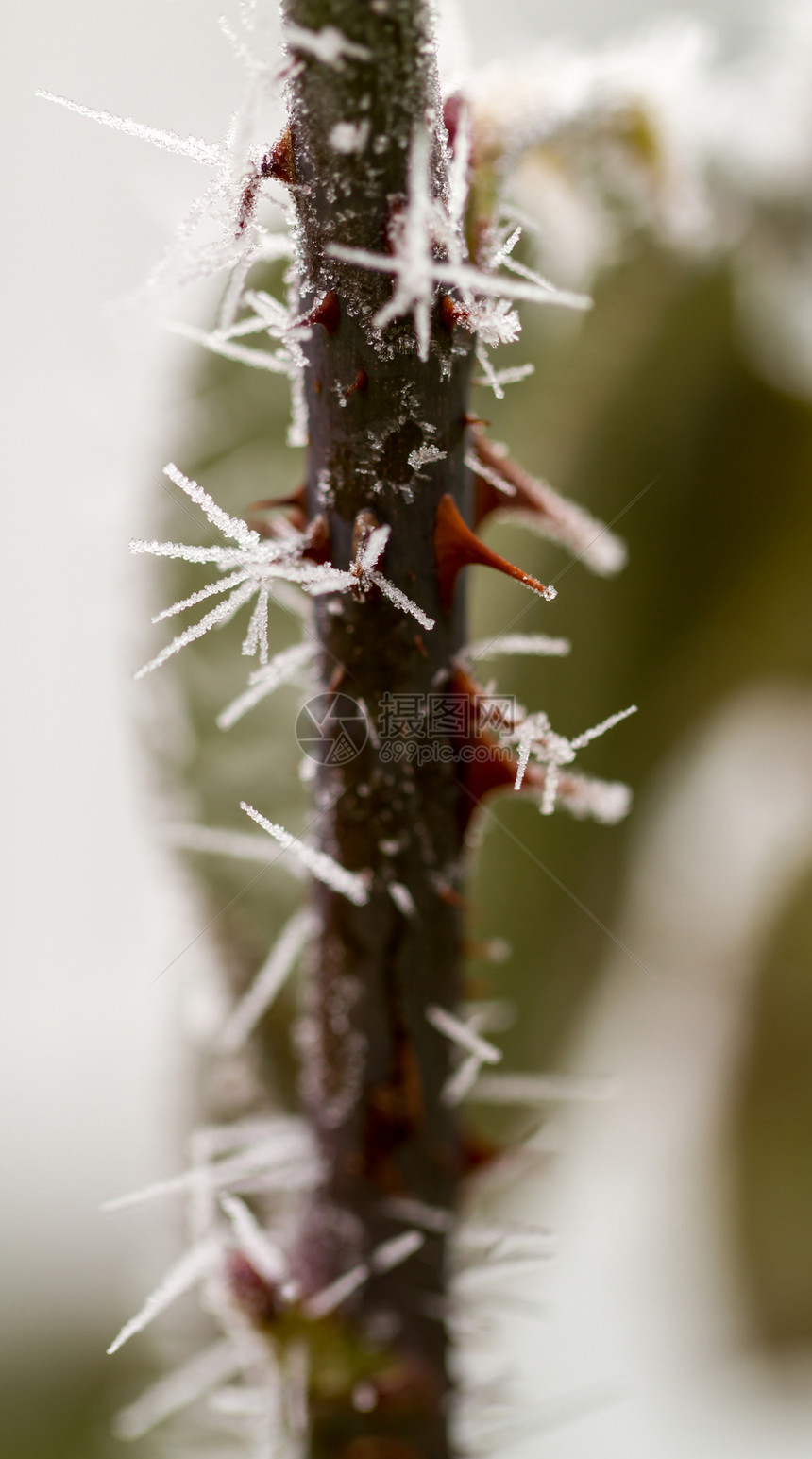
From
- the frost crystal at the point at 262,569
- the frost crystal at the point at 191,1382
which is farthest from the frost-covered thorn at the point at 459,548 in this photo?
the frost crystal at the point at 191,1382

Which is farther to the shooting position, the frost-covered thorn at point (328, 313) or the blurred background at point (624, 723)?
the blurred background at point (624, 723)

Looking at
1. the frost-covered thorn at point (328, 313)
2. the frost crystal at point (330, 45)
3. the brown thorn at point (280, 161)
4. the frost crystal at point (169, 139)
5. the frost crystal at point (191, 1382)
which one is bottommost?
the frost crystal at point (191, 1382)

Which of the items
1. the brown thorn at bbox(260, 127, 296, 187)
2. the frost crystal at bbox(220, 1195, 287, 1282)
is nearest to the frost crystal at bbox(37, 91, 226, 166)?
the brown thorn at bbox(260, 127, 296, 187)

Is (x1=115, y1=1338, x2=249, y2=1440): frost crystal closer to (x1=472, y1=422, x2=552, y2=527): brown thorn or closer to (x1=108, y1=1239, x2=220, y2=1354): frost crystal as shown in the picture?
(x1=108, y1=1239, x2=220, y2=1354): frost crystal

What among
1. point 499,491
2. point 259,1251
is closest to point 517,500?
point 499,491

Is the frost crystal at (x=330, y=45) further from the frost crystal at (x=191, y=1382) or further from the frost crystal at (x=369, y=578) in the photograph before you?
the frost crystal at (x=191, y=1382)

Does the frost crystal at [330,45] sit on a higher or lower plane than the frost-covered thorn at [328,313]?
higher

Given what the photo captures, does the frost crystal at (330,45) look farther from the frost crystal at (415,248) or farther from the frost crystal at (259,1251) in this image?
the frost crystal at (259,1251)

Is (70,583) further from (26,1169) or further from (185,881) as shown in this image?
(26,1169)
